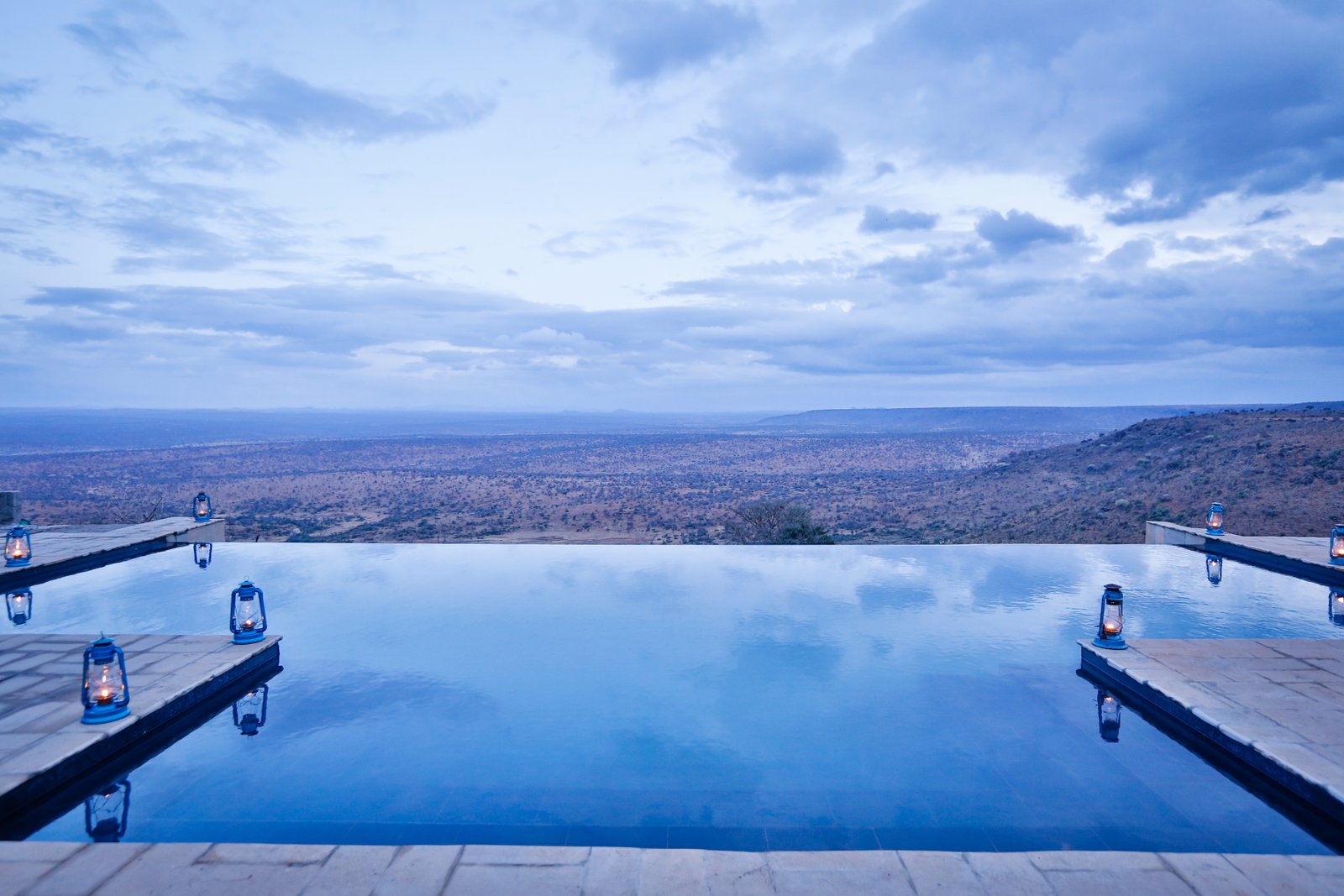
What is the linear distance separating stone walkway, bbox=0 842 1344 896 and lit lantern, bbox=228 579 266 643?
2.56 m

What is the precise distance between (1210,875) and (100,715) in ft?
17.6

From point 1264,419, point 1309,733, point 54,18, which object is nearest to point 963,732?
point 1309,733

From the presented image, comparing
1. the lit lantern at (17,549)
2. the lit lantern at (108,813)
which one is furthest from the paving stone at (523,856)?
the lit lantern at (17,549)

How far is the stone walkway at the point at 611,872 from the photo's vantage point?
263 centimetres

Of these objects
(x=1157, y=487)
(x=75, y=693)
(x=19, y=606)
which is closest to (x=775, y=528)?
(x=19, y=606)

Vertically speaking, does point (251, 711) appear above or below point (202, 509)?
below

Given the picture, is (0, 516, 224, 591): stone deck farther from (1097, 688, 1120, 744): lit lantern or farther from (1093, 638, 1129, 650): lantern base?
(1093, 638, 1129, 650): lantern base

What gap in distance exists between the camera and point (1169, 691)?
4488 millimetres

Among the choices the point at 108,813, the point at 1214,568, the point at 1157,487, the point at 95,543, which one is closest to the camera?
the point at 108,813

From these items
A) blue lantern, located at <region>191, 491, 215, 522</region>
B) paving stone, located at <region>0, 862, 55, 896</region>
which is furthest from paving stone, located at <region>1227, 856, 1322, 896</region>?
blue lantern, located at <region>191, 491, 215, 522</region>

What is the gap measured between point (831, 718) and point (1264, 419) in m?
29.6

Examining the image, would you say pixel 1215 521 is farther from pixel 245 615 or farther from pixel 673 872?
pixel 245 615

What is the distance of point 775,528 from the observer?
14.8m

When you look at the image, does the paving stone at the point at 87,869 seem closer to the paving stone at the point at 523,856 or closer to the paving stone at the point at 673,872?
the paving stone at the point at 523,856
